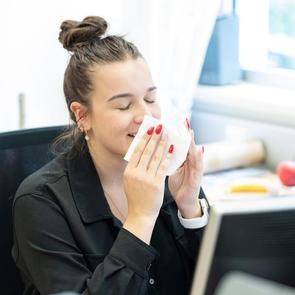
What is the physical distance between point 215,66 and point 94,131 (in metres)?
1.18

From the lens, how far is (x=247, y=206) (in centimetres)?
65

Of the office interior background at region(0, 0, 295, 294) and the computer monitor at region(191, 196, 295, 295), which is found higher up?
the computer monitor at region(191, 196, 295, 295)

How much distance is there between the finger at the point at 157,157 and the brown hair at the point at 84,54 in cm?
21

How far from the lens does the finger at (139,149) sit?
1.27 metres

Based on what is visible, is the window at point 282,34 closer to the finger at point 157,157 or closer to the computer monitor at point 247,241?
the finger at point 157,157

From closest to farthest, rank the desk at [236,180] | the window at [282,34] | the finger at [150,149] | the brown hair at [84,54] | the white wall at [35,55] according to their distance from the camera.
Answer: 1. the finger at [150,149]
2. the brown hair at [84,54]
3. the desk at [236,180]
4. the white wall at [35,55]
5. the window at [282,34]

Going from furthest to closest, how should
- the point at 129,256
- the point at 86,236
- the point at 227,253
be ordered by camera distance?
the point at 86,236 → the point at 129,256 → the point at 227,253

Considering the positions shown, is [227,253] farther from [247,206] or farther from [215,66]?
[215,66]

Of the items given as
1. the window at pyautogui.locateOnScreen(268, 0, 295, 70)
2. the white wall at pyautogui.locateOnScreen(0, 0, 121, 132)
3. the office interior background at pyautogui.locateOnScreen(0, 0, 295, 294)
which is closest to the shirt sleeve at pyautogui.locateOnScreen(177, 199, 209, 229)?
the office interior background at pyautogui.locateOnScreen(0, 0, 295, 294)

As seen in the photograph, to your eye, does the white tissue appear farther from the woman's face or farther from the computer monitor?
the computer monitor

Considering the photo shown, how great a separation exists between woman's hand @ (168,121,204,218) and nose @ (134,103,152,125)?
13 cm

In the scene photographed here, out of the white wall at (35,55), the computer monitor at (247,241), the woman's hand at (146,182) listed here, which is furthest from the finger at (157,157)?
the white wall at (35,55)

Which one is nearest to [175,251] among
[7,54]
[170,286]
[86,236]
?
[170,286]

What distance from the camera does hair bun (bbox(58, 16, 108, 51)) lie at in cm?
145
